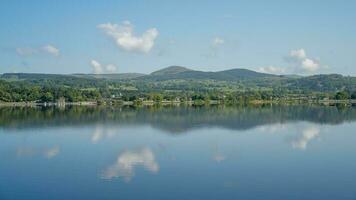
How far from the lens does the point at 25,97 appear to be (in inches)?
3342

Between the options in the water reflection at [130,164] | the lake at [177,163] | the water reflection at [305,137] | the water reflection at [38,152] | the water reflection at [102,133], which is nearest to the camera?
Answer: the lake at [177,163]

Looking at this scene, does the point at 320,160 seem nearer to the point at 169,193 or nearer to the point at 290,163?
the point at 290,163

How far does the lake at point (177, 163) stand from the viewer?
16344 millimetres

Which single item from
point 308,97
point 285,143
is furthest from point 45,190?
point 308,97

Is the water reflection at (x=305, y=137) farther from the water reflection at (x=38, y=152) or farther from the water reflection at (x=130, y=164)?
the water reflection at (x=38, y=152)

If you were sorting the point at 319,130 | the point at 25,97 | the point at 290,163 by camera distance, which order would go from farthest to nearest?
1. the point at 25,97
2. the point at 319,130
3. the point at 290,163

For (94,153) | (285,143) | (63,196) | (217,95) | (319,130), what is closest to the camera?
(63,196)

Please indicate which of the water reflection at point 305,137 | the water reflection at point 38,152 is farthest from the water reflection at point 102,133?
the water reflection at point 305,137

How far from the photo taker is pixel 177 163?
851 inches

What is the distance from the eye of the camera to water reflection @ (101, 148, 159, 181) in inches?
739

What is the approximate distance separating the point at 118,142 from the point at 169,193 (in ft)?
45.1

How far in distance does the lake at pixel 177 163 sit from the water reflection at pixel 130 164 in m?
0.04

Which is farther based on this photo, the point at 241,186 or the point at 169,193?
the point at 241,186

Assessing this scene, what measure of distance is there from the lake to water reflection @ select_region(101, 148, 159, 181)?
4cm
